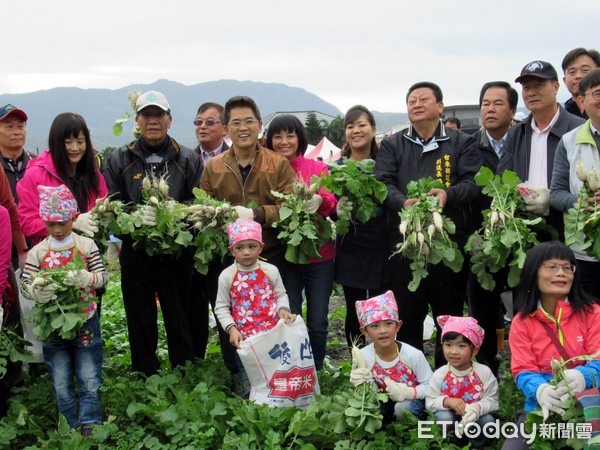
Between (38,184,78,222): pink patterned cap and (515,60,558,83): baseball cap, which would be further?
(515,60,558,83): baseball cap

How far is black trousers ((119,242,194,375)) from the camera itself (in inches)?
195

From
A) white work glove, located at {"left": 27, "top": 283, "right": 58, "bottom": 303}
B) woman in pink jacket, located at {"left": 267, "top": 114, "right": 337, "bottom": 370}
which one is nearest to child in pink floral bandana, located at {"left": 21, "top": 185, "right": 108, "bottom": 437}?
white work glove, located at {"left": 27, "top": 283, "right": 58, "bottom": 303}

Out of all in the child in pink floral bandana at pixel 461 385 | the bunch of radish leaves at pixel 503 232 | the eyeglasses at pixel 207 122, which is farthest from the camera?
the eyeglasses at pixel 207 122

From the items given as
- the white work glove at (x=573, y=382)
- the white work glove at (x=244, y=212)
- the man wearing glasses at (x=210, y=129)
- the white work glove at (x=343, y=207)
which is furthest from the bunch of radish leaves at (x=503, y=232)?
the man wearing glasses at (x=210, y=129)

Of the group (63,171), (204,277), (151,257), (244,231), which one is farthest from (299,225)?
(63,171)

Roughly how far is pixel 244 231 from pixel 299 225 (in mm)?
472

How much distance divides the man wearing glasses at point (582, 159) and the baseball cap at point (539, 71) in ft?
1.24

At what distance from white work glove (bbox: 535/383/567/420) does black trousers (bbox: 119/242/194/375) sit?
9.58 feet

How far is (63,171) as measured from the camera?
486 centimetres

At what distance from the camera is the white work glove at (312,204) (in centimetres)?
459

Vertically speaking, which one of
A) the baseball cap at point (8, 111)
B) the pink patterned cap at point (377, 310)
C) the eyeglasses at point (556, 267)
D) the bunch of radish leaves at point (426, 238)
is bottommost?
the pink patterned cap at point (377, 310)

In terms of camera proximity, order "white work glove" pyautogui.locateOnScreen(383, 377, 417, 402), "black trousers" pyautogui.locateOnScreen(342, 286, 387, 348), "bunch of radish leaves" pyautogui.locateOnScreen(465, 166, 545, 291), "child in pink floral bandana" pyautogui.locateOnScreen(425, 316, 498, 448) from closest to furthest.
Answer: "child in pink floral bandana" pyautogui.locateOnScreen(425, 316, 498, 448) → "white work glove" pyautogui.locateOnScreen(383, 377, 417, 402) → "bunch of radish leaves" pyautogui.locateOnScreen(465, 166, 545, 291) → "black trousers" pyautogui.locateOnScreen(342, 286, 387, 348)

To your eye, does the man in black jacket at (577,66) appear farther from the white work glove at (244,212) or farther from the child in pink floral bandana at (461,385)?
the white work glove at (244,212)

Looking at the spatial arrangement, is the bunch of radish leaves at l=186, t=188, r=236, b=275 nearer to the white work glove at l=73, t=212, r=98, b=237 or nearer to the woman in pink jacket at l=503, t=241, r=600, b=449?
the white work glove at l=73, t=212, r=98, b=237
